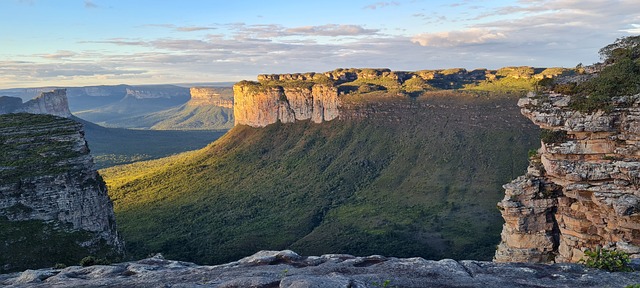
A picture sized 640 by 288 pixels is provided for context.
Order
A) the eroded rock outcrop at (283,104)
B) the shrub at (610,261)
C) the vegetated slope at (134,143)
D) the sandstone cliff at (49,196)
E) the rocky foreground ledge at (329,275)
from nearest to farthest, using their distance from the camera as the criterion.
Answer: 1. the rocky foreground ledge at (329,275)
2. the shrub at (610,261)
3. the sandstone cliff at (49,196)
4. the eroded rock outcrop at (283,104)
5. the vegetated slope at (134,143)

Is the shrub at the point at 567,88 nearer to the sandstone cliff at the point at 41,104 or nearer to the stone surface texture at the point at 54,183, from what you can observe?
the stone surface texture at the point at 54,183

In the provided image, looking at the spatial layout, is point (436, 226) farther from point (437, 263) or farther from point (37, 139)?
point (37, 139)

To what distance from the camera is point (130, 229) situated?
63531 mm

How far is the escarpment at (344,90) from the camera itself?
99250 millimetres

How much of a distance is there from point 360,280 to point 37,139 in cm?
3677

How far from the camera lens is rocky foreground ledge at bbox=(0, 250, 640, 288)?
17.3m

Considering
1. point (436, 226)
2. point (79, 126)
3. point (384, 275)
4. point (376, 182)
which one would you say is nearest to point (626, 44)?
point (384, 275)

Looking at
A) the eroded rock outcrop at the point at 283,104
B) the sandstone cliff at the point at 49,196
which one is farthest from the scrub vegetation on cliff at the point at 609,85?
the eroded rock outcrop at the point at 283,104

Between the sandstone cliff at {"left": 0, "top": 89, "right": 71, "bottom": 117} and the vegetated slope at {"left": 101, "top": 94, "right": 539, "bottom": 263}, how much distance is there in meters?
66.1

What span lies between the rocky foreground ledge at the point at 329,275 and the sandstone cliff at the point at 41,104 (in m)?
134

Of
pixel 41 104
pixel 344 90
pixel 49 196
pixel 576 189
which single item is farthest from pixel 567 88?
pixel 41 104

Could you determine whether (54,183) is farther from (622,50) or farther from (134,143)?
(134,143)

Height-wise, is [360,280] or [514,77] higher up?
[514,77]

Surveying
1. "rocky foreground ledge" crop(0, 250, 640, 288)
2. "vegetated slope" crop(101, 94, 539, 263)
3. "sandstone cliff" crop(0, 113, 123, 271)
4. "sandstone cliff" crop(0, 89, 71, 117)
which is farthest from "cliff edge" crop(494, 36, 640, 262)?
"sandstone cliff" crop(0, 89, 71, 117)
